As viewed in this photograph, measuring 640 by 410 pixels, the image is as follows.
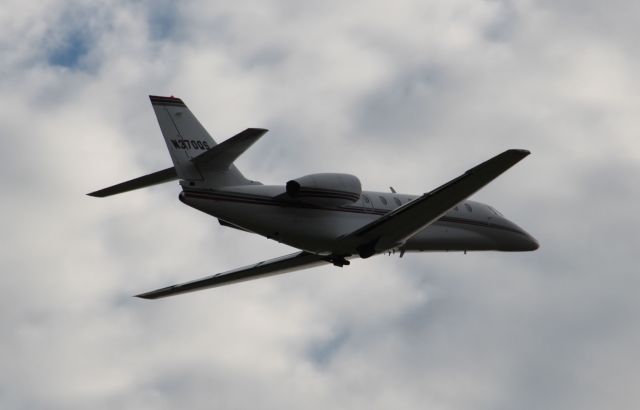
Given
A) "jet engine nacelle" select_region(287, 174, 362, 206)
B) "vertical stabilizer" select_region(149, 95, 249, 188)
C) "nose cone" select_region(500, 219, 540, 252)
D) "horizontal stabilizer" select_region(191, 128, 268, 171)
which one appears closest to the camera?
"horizontal stabilizer" select_region(191, 128, 268, 171)

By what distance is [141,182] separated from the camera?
32906 millimetres

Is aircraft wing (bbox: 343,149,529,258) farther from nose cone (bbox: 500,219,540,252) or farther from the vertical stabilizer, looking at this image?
nose cone (bbox: 500,219,540,252)

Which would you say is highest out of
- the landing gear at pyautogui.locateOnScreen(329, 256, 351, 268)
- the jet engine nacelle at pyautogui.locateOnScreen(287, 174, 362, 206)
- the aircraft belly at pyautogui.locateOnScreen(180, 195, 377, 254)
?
the jet engine nacelle at pyautogui.locateOnScreen(287, 174, 362, 206)

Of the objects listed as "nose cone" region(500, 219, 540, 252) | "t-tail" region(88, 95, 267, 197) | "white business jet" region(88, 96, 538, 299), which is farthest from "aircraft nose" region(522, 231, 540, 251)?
"t-tail" region(88, 95, 267, 197)

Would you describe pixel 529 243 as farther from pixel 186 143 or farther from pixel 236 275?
pixel 186 143

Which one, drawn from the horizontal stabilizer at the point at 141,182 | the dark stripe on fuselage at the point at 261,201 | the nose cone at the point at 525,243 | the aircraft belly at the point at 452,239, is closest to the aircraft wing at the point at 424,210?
the dark stripe on fuselage at the point at 261,201

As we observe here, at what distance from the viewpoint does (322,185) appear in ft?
111

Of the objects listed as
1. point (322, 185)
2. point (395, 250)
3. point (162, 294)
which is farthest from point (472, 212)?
point (162, 294)

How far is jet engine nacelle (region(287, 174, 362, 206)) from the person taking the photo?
110 feet

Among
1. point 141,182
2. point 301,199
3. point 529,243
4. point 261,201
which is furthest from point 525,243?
point 141,182

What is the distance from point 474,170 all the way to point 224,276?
1037cm

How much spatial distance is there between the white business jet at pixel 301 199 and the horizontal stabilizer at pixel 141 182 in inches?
1.0

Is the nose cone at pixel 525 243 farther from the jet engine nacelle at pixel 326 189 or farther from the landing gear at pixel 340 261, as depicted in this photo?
the jet engine nacelle at pixel 326 189

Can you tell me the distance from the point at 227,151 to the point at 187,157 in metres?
1.65
